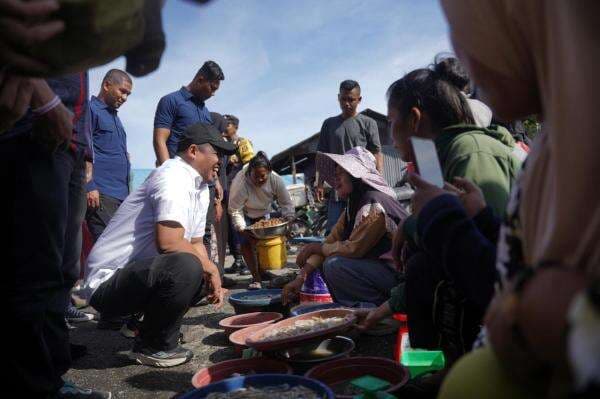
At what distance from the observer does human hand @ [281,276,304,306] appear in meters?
3.85

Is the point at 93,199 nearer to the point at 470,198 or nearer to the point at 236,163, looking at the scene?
the point at 236,163

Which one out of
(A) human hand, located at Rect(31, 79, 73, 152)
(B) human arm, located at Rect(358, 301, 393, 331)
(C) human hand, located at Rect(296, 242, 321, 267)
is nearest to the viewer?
(A) human hand, located at Rect(31, 79, 73, 152)

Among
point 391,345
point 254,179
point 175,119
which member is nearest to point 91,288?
point 391,345

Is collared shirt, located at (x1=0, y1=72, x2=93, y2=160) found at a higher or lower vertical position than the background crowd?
higher

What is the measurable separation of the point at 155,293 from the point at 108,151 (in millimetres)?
2428

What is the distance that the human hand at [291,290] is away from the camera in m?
3.85

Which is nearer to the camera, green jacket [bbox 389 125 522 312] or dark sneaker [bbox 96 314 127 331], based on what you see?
green jacket [bbox 389 125 522 312]

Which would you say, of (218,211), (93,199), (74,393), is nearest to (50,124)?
(74,393)

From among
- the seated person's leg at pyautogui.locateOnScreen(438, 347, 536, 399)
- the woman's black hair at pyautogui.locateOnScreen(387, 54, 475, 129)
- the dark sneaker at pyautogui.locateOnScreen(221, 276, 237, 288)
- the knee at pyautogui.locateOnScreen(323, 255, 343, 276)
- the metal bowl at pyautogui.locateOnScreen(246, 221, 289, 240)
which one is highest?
the woman's black hair at pyautogui.locateOnScreen(387, 54, 475, 129)

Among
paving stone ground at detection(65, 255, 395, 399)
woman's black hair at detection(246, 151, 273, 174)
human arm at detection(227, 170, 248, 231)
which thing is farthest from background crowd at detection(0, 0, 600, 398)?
human arm at detection(227, 170, 248, 231)

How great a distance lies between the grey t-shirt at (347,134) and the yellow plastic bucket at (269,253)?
128cm

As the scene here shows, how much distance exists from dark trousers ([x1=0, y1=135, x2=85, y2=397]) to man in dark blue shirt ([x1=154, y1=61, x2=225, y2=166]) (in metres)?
2.74

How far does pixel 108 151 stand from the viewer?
4.91 metres

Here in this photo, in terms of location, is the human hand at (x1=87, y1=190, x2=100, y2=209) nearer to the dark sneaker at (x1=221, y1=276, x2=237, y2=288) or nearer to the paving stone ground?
the paving stone ground
